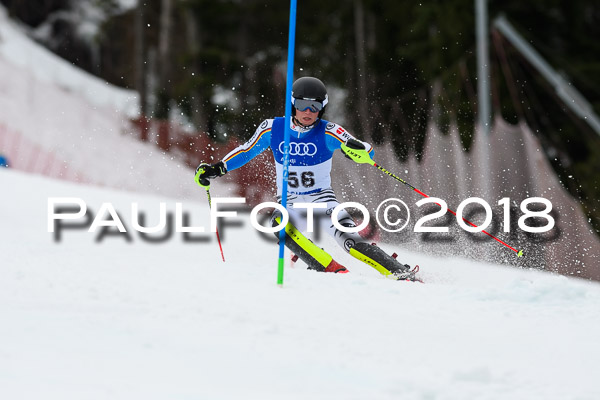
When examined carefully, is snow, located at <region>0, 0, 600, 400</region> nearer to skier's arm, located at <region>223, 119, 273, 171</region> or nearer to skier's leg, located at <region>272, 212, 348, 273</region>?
skier's leg, located at <region>272, 212, 348, 273</region>

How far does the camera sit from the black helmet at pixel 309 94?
5.22 metres

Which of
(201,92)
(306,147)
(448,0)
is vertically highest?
(448,0)

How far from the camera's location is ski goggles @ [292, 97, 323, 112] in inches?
207

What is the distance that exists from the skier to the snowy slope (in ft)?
1.45

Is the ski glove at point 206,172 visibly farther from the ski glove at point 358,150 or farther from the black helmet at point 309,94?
the ski glove at point 358,150

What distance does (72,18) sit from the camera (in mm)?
31328

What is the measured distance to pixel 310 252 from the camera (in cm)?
539

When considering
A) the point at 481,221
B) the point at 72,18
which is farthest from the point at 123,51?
the point at 481,221

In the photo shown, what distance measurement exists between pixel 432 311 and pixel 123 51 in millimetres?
31921

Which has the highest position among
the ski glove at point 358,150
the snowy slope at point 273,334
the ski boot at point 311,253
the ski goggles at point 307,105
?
the ski goggles at point 307,105

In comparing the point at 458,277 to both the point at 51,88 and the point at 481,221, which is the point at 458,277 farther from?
the point at 51,88

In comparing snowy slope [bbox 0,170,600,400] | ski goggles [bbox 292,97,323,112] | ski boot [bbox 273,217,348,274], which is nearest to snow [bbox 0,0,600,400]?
snowy slope [bbox 0,170,600,400]

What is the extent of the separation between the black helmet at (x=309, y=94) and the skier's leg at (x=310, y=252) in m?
0.81

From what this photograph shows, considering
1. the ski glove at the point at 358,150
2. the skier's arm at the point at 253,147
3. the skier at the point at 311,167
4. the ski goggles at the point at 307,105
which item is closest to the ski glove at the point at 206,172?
the skier at the point at 311,167
